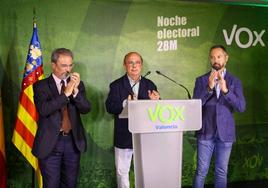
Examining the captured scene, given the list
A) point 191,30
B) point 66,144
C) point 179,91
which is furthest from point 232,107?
point 66,144

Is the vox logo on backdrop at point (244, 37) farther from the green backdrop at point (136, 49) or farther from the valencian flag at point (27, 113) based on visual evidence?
the valencian flag at point (27, 113)

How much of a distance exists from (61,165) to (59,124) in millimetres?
389

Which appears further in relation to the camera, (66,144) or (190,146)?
(190,146)

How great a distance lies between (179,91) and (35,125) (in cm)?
169

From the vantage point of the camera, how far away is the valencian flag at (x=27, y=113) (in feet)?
11.1

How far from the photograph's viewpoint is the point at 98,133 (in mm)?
3930

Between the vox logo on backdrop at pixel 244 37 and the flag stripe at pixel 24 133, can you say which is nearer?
the flag stripe at pixel 24 133

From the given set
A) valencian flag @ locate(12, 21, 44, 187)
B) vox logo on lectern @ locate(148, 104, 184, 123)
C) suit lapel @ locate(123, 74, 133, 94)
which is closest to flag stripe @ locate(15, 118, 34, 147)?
valencian flag @ locate(12, 21, 44, 187)

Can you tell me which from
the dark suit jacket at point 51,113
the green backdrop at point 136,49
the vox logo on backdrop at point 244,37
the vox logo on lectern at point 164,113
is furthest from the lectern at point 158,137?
the vox logo on backdrop at point 244,37

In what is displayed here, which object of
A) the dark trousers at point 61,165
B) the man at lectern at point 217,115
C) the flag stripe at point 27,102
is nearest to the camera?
the dark trousers at point 61,165

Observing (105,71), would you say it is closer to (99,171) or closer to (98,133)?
(98,133)

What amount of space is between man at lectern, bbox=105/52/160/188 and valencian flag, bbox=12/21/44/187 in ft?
2.44

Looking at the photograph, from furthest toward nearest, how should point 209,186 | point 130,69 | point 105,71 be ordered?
1. point 209,186
2. point 105,71
3. point 130,69

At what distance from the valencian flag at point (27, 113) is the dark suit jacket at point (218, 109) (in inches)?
61.3
